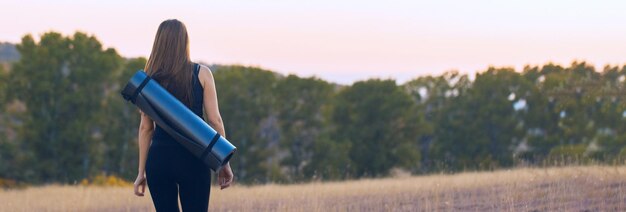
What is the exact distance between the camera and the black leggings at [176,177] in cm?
508

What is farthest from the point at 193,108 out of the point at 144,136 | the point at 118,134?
the point at 118,134

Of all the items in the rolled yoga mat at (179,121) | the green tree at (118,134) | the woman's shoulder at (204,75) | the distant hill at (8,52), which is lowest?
the green tree at (118,134)

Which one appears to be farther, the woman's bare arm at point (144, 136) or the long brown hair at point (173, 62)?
the woman's bare arm at point (144, 136)

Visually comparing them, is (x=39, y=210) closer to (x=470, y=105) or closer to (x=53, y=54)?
(x=53, y=54)

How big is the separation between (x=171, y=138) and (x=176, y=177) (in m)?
0.22

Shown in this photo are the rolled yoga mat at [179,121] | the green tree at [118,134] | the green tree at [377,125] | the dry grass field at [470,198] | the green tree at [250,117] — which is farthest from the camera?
the green tree at [377,125]

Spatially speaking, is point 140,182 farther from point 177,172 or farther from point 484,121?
point 484,121

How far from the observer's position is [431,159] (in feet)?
168

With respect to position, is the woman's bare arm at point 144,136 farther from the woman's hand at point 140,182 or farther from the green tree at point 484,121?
the green tree at point 484,121

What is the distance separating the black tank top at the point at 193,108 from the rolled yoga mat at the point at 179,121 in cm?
4

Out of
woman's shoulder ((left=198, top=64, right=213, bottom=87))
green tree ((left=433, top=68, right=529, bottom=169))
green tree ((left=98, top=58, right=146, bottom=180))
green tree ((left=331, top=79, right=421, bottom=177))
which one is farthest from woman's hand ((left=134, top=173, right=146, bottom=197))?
green tree ((left=433, top=68, right=529, bottom=169))

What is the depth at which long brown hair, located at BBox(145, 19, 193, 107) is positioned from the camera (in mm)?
5133

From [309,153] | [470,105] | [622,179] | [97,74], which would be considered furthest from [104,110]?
[622,179]

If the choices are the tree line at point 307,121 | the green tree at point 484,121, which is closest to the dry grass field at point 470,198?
the tree line at point 307,121
